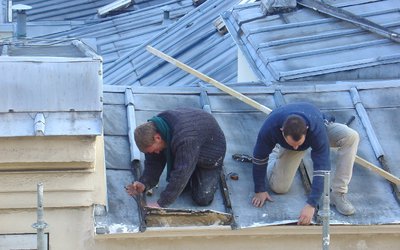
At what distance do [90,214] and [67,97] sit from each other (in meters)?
1.15

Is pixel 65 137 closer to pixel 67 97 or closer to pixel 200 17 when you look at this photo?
pixel 67 97

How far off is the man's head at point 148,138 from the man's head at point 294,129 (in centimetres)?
116

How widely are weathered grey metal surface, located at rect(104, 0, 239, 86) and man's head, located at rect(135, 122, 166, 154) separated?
6.03 meters

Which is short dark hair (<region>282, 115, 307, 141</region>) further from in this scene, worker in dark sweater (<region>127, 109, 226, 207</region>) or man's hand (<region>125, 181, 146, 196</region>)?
man's hand (<region>125, 181, 146, 196</region>)

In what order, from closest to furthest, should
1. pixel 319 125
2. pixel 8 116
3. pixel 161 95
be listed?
pixel 8 116, pixel 319 125, pixel 161 95

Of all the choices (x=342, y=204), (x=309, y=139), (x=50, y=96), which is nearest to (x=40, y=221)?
(x=50, y=96)

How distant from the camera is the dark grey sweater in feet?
34.6

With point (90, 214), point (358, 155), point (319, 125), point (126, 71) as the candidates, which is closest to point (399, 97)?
point (358, 155)

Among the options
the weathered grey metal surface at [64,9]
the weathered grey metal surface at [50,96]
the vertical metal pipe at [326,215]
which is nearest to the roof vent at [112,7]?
the weathered grey metal surface at [64,9]

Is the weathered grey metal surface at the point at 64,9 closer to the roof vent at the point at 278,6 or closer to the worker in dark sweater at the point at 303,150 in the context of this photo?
the roof vent at the point at 278,6

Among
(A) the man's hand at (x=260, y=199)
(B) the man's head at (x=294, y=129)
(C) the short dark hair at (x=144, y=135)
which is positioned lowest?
(A) the man's hand at (x=260, y=199)

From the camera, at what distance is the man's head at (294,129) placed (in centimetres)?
1041

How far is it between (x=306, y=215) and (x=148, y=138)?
1658 mm

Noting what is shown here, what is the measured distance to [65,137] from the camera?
9828 mm
